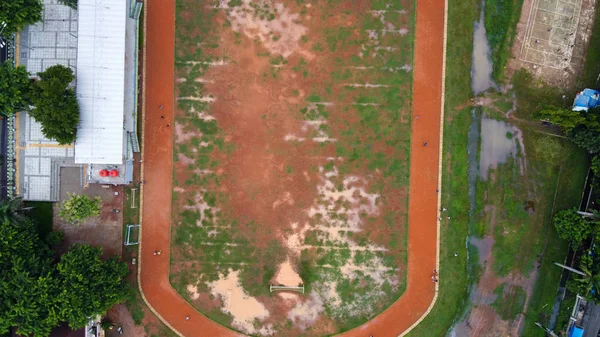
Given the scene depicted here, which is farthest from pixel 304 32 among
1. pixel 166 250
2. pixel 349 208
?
pixel 166 250

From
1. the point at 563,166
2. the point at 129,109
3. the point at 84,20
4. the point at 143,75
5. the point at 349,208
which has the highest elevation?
the point at 84,20

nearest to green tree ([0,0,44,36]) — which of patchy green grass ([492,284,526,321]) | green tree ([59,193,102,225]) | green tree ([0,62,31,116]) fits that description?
green tree ([0,62,31,116])

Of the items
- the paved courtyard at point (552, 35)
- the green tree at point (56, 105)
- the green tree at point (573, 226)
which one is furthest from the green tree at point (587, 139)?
the green tree at point (56, 105)

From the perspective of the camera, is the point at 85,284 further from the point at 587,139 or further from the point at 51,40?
the point at 587,139

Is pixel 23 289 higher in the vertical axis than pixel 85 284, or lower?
lower

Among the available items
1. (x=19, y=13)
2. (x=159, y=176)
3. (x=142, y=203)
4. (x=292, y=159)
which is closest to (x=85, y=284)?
(x=142, y=203)

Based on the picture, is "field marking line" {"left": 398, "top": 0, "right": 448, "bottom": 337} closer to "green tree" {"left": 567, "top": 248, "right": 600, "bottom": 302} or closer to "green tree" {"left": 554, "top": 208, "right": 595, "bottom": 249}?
"green tree" {"left": 554, "top": 208, "right": 595, "bottom": 249}

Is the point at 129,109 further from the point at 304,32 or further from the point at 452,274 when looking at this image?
the point at 452,274
